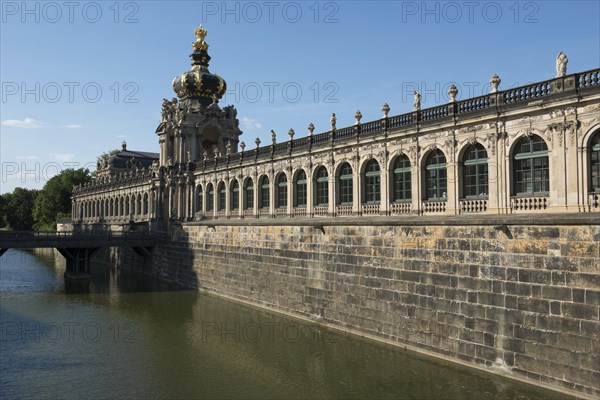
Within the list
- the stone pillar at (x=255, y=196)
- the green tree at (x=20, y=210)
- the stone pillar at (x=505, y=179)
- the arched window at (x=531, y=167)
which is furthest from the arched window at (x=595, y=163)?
the green tree at (x=20, y=210)

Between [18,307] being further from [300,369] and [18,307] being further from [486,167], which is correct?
[486,167]

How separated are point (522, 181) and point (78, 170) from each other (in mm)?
95252

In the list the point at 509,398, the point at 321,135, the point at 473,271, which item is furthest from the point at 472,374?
the point at 321,135

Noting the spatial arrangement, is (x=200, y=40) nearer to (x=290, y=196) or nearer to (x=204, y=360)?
(x=290, y=196)

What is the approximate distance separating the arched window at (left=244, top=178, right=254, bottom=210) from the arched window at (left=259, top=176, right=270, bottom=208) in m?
1.48

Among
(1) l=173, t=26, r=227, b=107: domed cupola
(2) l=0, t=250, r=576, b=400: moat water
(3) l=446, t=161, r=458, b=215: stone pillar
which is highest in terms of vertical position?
(1) l=173, t=26, r=227, b=107: domed cupola

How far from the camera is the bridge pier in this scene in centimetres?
4625

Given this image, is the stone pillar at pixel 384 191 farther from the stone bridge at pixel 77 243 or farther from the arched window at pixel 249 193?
the stone bridge at pixel 77 243

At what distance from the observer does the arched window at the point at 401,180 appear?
25516 millimetres

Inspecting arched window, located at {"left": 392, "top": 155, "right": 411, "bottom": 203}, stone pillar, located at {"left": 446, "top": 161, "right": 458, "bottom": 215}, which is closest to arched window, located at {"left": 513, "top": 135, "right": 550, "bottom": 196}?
stone pillar, located at {"left": 446, "top": 161, "right": 458, "bottom": 215}

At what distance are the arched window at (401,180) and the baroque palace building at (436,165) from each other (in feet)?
0.17

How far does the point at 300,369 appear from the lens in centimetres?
2067

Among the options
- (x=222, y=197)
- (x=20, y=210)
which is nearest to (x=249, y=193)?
(x=222, y=197)

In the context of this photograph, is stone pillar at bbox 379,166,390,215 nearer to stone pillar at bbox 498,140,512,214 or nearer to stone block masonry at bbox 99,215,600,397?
stone block masonry at bbox 99,215,600,397
